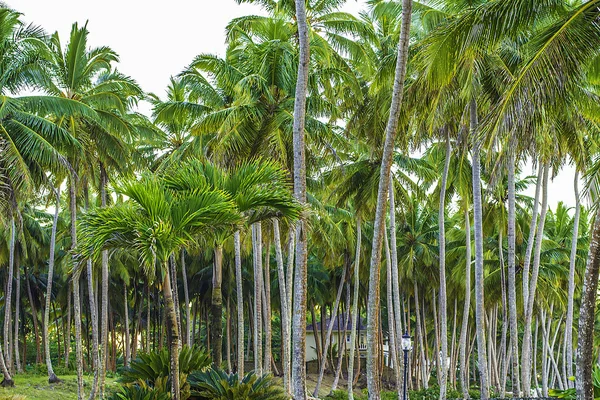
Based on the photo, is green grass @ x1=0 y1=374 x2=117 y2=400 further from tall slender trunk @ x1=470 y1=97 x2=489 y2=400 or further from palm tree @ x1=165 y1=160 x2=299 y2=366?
palm tree @ x1=165 y1=160 x2=299 y2=366

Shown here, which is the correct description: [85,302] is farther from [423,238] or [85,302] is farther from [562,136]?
[562,136]

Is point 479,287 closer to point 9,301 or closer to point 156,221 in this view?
point 156,221

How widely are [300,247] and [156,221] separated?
3.91 metres

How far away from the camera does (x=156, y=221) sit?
35.6 ft

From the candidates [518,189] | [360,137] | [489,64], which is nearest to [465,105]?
[489,64]

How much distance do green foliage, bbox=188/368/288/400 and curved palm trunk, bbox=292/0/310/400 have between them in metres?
1.10

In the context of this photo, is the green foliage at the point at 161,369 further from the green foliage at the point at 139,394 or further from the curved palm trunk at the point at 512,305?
the curved palm trunk at the point at 512,305

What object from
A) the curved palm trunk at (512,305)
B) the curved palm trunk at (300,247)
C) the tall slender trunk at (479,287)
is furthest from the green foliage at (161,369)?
the curved palm trunk at (512,305)

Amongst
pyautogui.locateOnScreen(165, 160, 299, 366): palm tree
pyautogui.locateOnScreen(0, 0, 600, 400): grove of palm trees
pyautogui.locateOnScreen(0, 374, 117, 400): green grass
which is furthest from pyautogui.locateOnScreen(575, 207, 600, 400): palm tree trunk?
pyautogui.locateOnScreen(0, 374, 117, 400): green grass

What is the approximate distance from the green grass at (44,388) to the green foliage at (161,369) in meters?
9.84

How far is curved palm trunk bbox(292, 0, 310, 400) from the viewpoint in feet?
44.1

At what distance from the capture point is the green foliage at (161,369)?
11.8 metres

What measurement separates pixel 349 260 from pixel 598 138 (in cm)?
1650

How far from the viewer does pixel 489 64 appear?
17.0 m
